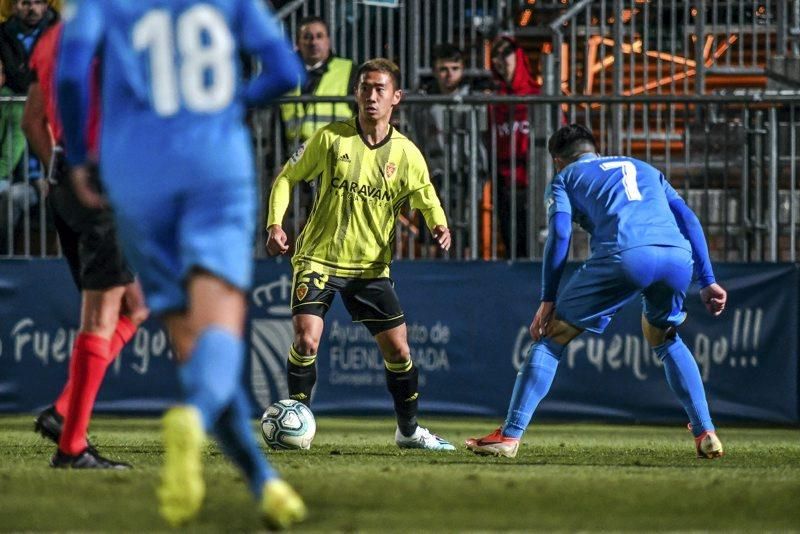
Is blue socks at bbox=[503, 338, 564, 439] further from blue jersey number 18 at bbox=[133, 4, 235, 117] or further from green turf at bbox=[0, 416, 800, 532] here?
blue jersey number 18 at bbox=[133, 4, 235, 117]

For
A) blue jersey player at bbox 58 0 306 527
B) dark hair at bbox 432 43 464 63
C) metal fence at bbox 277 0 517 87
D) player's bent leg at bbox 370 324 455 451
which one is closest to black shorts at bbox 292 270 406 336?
player's bent leg at bbox 370 324 455 451

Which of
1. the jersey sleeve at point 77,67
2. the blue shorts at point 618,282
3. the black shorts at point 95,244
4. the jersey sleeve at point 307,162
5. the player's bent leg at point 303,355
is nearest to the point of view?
the jersey sleeve at point 77,67

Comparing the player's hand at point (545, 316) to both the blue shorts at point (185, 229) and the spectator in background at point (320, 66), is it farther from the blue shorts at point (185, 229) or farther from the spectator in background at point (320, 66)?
the spectator in background at point (320, 66)

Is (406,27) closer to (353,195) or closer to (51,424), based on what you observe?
(353,195)

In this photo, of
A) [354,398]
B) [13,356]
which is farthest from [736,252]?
[13,356]

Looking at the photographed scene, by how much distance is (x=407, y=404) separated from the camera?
30.0ft

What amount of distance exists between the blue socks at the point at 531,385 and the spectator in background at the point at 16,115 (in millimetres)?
→ 5779

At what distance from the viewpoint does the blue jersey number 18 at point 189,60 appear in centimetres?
483

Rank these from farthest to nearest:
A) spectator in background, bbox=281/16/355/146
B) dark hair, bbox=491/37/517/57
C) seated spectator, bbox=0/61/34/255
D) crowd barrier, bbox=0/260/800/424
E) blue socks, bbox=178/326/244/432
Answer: dark hair, bbox=491/37/517/57 < spectator in background, bbox=281/16/355/146 < seated spectator, bbox=0/61/34/255 < crowd barrier, bbox=0/260/800/424 < blue socks, bbox=178/326/244/432

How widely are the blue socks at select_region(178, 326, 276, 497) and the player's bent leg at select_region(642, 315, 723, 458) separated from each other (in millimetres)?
4303

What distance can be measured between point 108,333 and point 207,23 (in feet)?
8.26

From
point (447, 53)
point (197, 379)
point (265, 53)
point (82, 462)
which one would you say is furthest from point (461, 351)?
point (197, 379)

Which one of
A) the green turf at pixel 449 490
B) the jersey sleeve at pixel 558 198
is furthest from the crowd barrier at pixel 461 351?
the jersey sleeve at pixel 558 198

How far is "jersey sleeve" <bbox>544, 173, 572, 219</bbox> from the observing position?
27.6 feet
